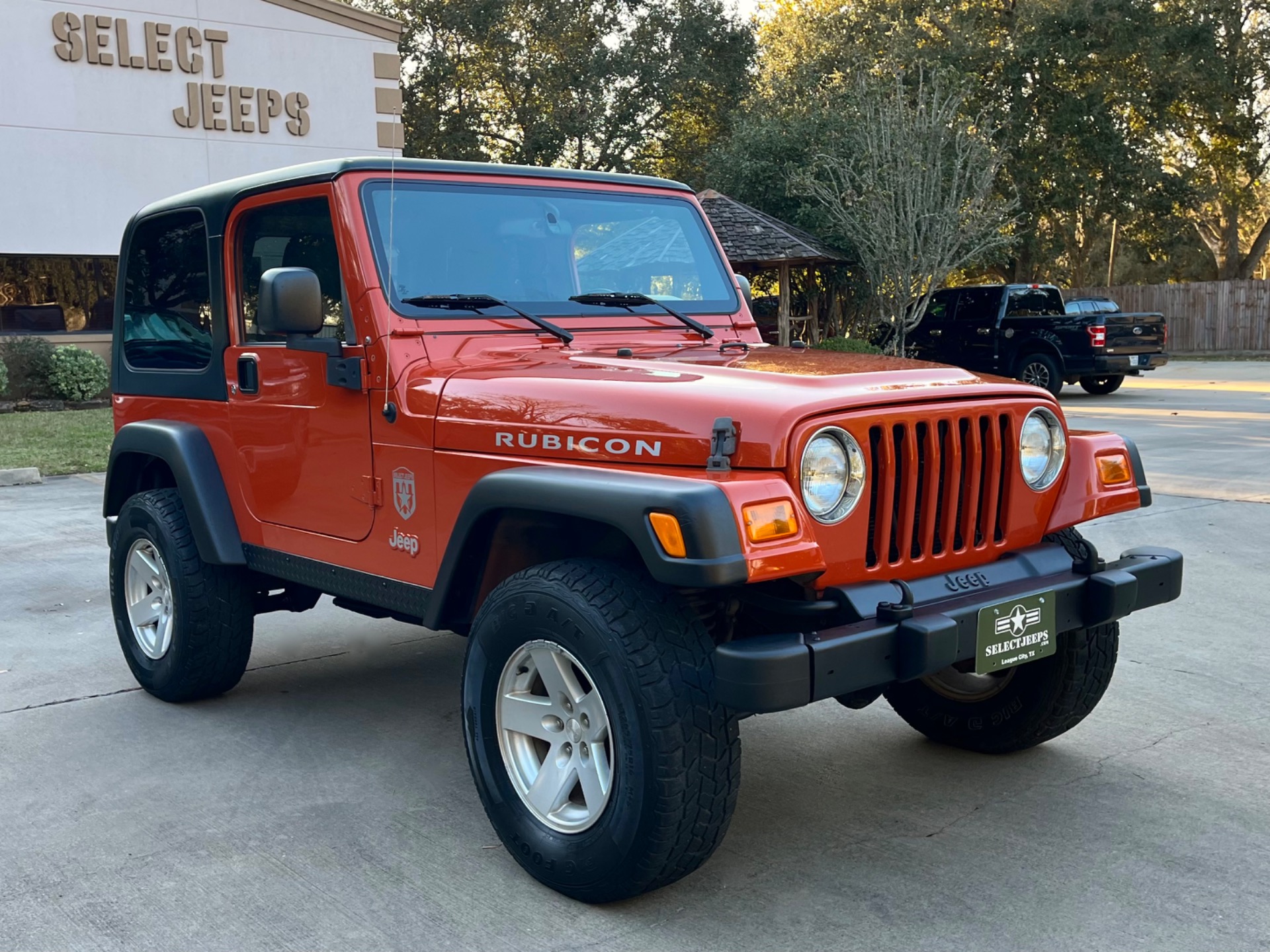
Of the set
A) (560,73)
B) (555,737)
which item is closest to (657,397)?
(555,737)

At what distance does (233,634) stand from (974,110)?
29.2 meters

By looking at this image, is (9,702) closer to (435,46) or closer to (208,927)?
(208,927)

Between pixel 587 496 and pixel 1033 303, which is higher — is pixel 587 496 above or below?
below

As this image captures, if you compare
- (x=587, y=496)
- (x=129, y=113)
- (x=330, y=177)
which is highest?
(x=129, y=113)

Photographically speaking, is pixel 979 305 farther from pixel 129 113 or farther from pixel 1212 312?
pixel 1212 312

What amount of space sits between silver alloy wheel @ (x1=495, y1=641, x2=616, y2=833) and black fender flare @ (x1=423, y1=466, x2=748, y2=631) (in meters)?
0.37

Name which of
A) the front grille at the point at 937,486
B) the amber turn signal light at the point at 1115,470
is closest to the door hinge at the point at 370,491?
the front grille at the point at 937,486

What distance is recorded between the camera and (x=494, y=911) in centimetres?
323

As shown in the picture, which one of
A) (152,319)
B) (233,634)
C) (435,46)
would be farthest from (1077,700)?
(435,46)

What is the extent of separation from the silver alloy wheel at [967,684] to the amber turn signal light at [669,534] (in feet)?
5.73

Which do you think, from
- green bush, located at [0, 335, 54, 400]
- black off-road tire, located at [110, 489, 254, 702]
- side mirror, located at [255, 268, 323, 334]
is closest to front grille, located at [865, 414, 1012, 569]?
side mirror, located at [255, 268, 323, 334]

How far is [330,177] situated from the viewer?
13.3ft

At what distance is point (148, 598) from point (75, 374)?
15.1m

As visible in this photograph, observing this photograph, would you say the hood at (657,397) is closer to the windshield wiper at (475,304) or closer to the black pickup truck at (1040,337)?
the windshield wiper at (475,304)
